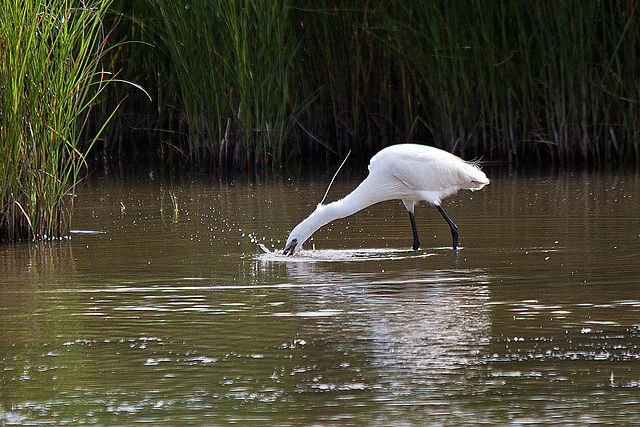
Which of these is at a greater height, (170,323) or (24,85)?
(24,85)

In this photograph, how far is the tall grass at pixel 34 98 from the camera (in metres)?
6.89

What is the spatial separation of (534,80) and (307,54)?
3.73 m

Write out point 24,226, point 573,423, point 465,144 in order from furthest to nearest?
1. point 465,144
2. point 24,226
3. point 573,423

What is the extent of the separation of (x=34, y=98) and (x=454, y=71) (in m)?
7.61

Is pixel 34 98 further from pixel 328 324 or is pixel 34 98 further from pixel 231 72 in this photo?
pixel 231 72

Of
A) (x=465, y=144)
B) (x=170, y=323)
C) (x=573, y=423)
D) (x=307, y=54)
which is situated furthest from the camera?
(x=307, y=54)

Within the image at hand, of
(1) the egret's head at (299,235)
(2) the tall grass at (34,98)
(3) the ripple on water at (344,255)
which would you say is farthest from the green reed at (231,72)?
(3) the ripple on water at (344,255)

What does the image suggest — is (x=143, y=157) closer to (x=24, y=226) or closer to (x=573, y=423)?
(x=24, y=226)

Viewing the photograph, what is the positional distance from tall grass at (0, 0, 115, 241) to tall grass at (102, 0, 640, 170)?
6.17m

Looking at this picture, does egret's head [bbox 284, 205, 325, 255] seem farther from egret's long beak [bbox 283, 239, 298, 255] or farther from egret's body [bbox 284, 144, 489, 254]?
egret's body [bbox 284, 144, 489, 254]

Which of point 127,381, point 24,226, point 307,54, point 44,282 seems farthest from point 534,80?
point 127,381

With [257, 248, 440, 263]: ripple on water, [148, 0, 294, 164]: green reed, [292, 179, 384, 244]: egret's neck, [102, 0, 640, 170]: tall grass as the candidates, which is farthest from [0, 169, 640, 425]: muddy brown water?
[148, 0, 294, 164]: green reed

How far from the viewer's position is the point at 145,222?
8977mm

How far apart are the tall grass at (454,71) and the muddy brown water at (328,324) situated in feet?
15.6
